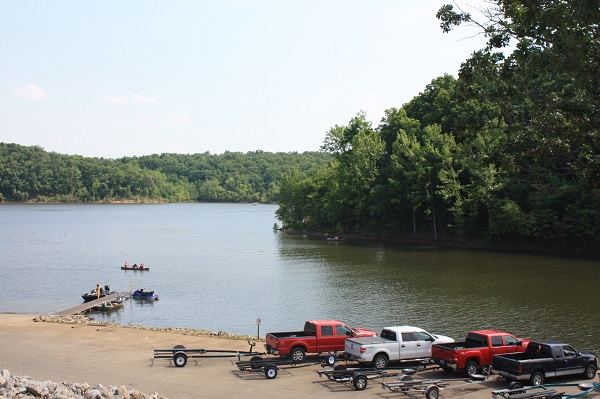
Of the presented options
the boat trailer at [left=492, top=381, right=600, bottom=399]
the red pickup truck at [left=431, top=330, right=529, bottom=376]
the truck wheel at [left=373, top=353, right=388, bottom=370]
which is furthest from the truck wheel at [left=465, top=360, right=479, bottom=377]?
the truck wheel at [left=373, top=353, right=388, bottom=370]

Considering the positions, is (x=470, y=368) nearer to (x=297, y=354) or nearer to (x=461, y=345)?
(x=461, y=345)

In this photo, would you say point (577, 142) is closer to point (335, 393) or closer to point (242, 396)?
point (335, 393)

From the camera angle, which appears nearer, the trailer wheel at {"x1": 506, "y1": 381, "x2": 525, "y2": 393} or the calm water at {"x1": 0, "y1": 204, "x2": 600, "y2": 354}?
the trailer wheel at {"x1": 506, "y1": 381, "x2": 525, "y2": 393}

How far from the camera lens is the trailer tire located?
1767cm

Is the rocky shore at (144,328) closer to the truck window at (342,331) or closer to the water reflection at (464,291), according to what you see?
the truck window at (342,331)

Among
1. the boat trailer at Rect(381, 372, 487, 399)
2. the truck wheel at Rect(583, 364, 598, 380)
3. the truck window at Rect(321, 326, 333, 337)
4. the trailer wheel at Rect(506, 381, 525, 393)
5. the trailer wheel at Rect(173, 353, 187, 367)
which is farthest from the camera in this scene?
the truck window at Rect(321, 326, 333, 337)

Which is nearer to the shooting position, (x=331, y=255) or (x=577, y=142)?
(x=577, y=142)

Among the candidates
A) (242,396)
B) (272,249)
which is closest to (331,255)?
(272,249)

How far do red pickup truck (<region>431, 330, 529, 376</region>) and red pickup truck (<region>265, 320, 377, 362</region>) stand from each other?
12.5 feet

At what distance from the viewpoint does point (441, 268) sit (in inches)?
2286

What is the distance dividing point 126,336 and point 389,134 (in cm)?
7620

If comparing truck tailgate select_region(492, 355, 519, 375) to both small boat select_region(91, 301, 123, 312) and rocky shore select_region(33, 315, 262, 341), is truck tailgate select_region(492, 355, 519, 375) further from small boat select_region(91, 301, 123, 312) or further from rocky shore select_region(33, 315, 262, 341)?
small boat select_region(91, 301, 123, 312)

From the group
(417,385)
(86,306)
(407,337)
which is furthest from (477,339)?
(86,306)

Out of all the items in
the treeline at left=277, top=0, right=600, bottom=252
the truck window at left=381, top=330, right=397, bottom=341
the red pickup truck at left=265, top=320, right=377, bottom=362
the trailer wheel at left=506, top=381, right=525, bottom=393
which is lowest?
the trailer wheel at left=506, top=381, right=525, bottom=393
